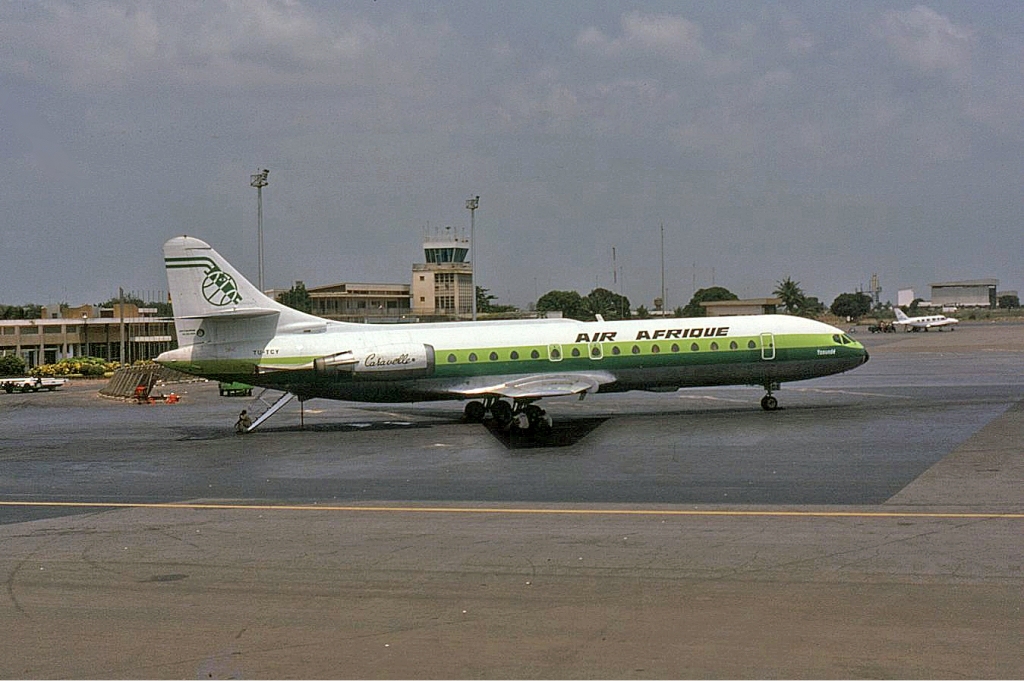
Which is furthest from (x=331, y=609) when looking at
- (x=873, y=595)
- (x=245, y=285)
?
(x=245, y=285)

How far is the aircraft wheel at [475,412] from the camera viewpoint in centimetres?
3325

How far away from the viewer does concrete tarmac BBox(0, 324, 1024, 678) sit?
32.9 feet

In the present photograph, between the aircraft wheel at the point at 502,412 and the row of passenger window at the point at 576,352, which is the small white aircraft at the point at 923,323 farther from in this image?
the aircraft wheel at the point at 502,412

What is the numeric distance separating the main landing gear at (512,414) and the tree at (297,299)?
313ft

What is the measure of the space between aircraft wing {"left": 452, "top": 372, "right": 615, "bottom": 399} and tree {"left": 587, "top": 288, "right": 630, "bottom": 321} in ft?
308

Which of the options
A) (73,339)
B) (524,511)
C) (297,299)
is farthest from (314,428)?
(297,299)

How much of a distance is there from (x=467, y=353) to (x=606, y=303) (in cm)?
11129

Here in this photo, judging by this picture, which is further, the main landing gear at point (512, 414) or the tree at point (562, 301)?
the tree at point (562, 301)

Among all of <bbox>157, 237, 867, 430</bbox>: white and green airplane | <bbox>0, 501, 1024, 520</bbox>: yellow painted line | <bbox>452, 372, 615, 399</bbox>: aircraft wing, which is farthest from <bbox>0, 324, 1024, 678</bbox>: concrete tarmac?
<bbox>157, 237, 867, 430</bbox>: white and green airplane

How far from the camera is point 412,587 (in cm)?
1263

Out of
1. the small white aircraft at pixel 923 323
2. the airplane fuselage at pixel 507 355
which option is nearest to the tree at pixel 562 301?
the small white aircraft at pixel 923 323

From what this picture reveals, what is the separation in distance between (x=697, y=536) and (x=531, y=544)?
2592mm

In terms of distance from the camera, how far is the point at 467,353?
3177 centimetres

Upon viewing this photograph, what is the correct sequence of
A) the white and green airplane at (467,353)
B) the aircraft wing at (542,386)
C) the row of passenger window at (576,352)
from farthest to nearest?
the row of passenger window at (576,352)
the white and green airplane at (467,353)
the aircraft wing at (542,386)
